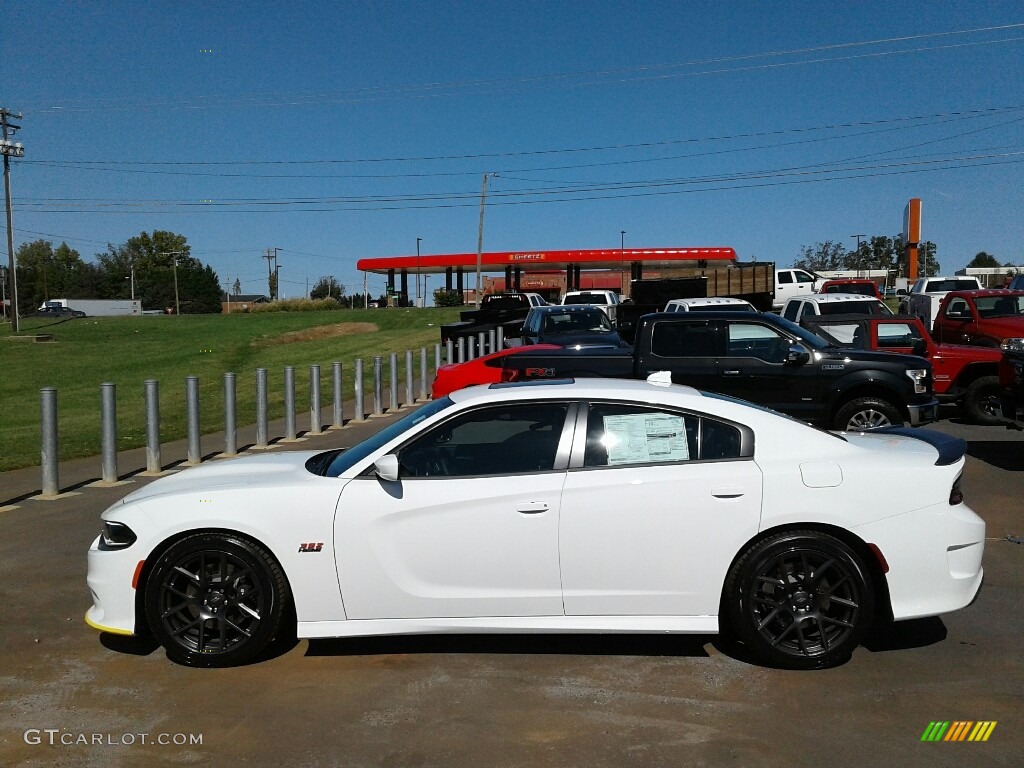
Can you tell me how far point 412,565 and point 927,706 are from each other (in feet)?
8.36

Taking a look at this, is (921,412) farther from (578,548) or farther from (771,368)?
(578,548)

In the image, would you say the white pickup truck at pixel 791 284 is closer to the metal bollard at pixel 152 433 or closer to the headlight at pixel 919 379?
the headlight at pixel 919 379

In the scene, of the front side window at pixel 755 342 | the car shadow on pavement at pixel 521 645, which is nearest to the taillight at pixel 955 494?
the car shadow on pavement at pixel 521 645

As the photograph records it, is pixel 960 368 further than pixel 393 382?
No

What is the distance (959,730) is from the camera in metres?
4.29

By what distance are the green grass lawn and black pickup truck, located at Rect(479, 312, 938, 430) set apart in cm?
622

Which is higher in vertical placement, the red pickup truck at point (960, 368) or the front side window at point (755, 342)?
the front side window at point (755, 342)

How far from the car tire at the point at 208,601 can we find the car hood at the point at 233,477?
33 cm

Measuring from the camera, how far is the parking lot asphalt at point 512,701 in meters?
4.12

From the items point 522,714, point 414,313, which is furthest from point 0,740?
point 414,313

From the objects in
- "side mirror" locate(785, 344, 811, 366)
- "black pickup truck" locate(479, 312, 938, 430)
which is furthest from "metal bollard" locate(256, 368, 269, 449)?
"side mirror" locate(785, 344, 811, 366)

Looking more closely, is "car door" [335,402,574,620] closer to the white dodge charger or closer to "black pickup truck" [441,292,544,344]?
the white dodge charger

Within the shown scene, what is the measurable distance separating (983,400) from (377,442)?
11518mm
